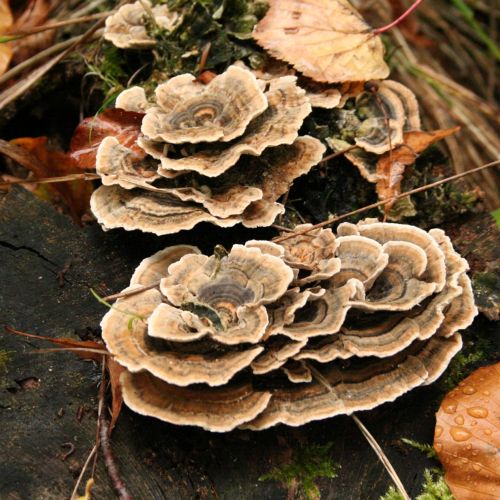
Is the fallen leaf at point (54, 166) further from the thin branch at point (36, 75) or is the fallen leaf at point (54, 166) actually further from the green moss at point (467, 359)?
the green moss at point (467, 359)

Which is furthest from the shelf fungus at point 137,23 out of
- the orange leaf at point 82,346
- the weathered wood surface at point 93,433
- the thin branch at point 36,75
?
the orange leaf at point 82,346

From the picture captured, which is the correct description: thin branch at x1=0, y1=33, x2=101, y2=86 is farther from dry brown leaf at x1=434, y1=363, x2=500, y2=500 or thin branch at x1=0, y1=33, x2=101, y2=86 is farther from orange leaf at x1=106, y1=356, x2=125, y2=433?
dry brown leaf at x1=434, y1=363, x2=500, y2=500

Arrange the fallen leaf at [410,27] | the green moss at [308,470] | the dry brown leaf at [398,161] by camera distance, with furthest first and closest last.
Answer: the fallen leaf at [410,27] → the dry brown leaf at [398,161] → the green moss at [308,470]

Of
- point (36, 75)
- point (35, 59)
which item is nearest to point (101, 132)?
point (36, 75)

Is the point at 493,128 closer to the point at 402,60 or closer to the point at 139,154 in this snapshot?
the point at 402,60

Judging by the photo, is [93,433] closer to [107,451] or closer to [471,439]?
[107,451]

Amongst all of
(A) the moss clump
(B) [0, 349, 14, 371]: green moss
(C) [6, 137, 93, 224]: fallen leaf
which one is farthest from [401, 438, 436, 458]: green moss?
(C) [6, 137, 93, 224]: fallen leaf
